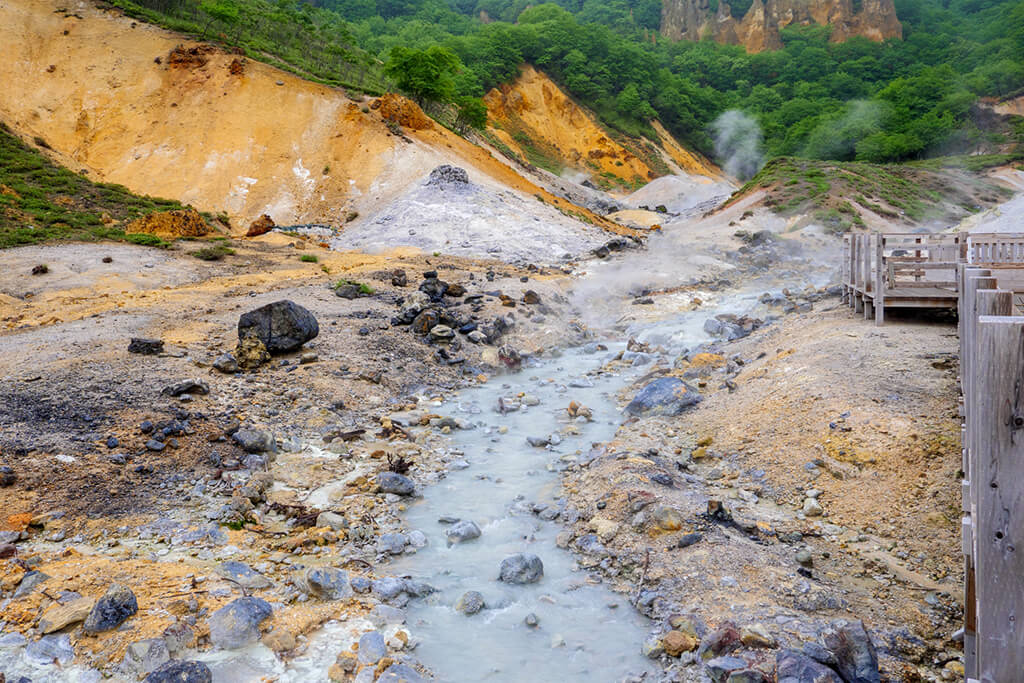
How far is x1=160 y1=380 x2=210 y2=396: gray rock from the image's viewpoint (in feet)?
25.2

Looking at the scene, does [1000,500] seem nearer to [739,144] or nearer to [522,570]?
[522,570]

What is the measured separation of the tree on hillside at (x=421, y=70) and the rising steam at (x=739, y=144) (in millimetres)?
42728

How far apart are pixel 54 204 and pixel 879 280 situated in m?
23.5

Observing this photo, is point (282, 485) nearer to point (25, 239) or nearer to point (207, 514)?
point (207, 514)

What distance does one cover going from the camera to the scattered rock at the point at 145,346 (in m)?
8.82

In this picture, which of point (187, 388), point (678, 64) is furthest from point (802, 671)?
point (678, 64)

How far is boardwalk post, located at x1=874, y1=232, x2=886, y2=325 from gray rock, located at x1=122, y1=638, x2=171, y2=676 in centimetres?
914

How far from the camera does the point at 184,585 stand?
4.46 m

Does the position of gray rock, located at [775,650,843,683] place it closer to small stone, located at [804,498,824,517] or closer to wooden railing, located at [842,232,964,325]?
Answer: small stone, located at [804,498,824,517]

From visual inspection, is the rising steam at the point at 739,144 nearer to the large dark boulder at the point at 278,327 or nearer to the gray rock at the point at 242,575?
the large dark boulder at the point at 278,327

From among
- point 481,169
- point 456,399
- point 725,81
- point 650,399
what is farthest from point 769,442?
point 725,81

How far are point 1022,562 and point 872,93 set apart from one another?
292 feet

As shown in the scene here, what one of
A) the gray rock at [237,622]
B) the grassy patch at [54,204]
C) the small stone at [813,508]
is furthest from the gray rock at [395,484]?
the grassy patch at [54,204]

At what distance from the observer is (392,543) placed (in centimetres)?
537
